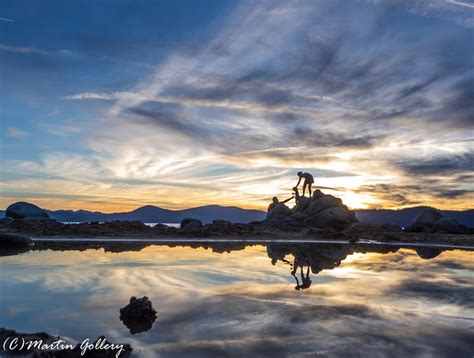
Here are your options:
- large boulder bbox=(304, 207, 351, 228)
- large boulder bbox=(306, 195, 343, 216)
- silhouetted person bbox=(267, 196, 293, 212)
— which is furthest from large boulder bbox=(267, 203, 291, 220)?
large boulder bbox=(304, 207, 351, 228)

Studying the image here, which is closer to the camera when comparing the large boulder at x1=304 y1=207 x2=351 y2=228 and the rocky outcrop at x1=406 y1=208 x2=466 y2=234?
the large boulder at x1=304 y1=207 x2=351 y2=228

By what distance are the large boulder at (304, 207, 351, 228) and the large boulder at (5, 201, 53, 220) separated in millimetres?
28640

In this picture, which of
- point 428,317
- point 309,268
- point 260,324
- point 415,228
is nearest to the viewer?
point 260,324

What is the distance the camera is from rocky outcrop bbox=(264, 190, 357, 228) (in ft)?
123

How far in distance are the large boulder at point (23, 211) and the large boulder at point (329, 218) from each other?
28.6 metres

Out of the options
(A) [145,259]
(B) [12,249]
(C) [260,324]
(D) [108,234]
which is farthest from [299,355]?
(D) [108,234]

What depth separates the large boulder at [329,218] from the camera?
37.1 metres

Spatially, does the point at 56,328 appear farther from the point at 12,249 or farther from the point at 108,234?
the point at 108,234

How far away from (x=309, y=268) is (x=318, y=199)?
27877 millimetres

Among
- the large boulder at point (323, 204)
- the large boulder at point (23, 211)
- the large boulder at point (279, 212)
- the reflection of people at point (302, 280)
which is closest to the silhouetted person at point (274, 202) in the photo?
the large boulder at point (279, 212)

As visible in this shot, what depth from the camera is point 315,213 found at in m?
39.3

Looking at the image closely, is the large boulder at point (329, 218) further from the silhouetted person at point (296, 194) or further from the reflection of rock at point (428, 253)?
the reflection of rock at point (428, 253)

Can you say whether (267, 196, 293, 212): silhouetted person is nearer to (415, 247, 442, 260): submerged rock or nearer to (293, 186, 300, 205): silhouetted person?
(293, 186, 300, 205): silhouetted person

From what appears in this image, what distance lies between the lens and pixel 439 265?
1577 cm
